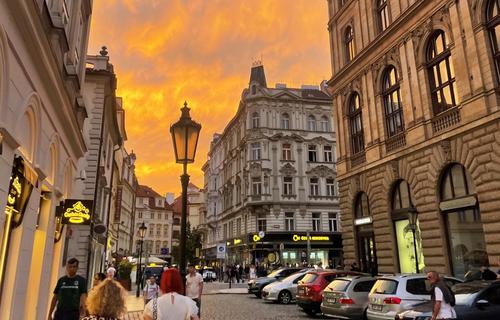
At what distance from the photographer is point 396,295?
1175 centimetres

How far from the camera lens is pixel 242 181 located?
182 feet

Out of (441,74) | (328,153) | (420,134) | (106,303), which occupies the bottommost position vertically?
(106,303)

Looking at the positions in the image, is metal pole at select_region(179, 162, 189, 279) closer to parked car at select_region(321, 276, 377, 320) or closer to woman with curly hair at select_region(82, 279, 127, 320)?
woman with curly hair at select_region(82, 279, 127, 320)

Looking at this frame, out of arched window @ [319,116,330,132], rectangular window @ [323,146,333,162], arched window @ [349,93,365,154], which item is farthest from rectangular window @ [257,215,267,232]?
arched window @ [349,93,365,154]

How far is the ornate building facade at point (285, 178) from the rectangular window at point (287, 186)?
110 millimetres

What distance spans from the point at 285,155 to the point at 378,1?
90.5 feet

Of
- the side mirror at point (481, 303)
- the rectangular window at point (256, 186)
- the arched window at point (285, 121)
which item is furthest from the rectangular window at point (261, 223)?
the side mirror at point (481, 303)

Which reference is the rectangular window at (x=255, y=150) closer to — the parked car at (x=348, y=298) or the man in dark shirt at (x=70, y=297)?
the parked car at (x=348, y=298)

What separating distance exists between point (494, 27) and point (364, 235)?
555 inches

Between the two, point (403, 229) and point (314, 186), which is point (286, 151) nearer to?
point (314, 186)

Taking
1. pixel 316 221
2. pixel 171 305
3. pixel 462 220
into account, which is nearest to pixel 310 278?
pixel 462 220

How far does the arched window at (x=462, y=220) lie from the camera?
1781 centimetres

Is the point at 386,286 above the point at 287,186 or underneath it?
underneath

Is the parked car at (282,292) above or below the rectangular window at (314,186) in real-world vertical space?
below
